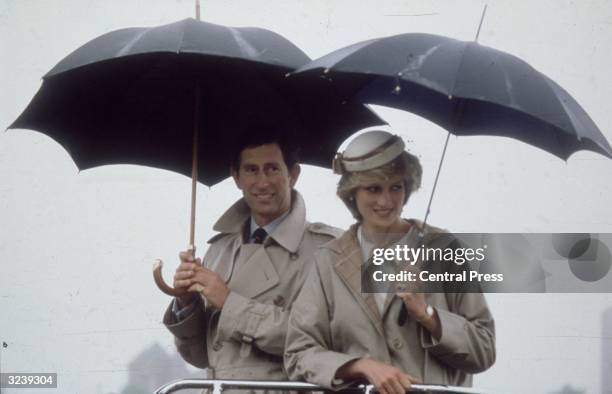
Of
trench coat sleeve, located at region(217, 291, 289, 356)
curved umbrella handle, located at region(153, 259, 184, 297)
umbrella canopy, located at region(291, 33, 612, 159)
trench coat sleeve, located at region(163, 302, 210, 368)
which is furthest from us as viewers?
trench coat sleeve, located at region(163, 302, 210, 368)

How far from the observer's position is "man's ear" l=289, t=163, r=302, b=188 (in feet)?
13.6

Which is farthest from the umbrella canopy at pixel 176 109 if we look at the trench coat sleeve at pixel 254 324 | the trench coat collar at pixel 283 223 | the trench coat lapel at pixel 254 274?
the trench coat sleeve at pixel 254 324

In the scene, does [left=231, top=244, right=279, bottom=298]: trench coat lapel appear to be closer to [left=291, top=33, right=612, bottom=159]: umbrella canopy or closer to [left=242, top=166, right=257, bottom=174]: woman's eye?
[left=242, top=166, right=257, bottom=174]: woman's eye

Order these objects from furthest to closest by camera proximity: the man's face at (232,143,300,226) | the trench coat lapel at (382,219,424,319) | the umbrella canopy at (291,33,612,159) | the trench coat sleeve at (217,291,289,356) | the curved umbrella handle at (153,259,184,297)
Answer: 1. the man's face at (232,143,300,226)
2. the curved umbrella handle at (153,259,184,297)
3. the trench coat sleeve at (217,291,289,356)
4. the trench coat lapel at (382,219,424,319)
5. the umbrella canopy at (291,33,612,159)

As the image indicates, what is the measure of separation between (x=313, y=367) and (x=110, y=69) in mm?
1558

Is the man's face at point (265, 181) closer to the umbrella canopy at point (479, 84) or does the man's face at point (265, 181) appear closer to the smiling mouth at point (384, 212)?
the umbrella canopy at point (479, 84)

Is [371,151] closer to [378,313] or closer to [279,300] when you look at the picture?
[378,313]

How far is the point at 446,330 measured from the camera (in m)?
3.28

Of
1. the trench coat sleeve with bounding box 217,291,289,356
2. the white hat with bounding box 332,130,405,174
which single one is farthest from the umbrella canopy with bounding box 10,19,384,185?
the trench coat sleeve with bounding box 217,291,289,356

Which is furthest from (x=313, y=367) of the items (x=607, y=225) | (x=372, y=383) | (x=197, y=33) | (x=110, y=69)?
(x=607, y=225)

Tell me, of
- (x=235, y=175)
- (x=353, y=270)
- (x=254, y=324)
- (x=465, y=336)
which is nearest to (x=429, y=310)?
(x=465, y=336)

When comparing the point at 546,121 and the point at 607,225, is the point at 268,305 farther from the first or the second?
the point at 607,225

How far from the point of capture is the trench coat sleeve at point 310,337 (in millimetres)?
3322

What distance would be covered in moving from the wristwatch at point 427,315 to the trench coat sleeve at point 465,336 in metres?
0.03
